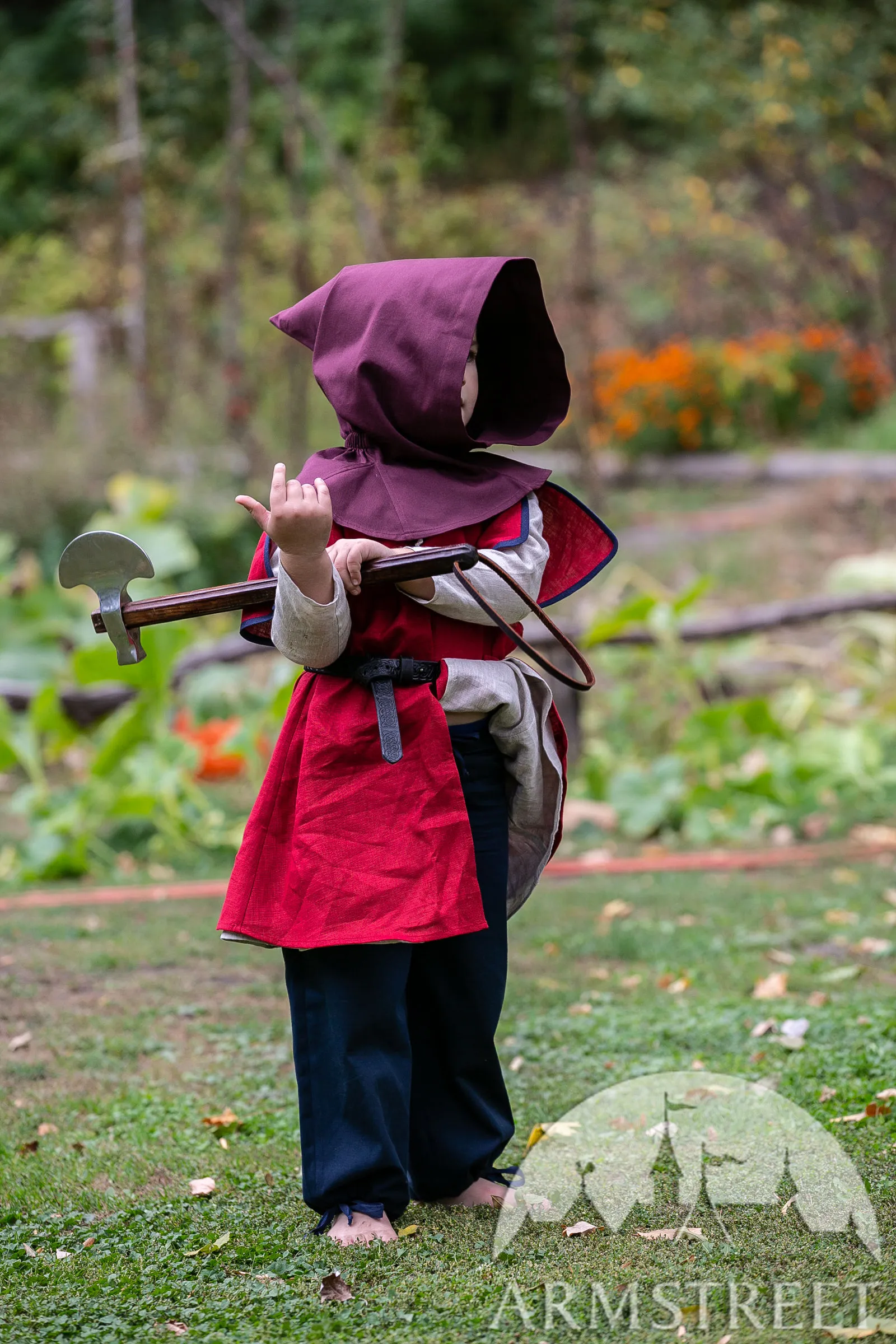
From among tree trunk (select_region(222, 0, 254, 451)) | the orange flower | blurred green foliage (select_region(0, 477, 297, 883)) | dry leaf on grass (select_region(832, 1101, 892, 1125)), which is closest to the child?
dry leaf on grass (select_region(832, 1101, 892, 1125))

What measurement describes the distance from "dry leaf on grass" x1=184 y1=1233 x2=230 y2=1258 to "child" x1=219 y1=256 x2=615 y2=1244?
0.17 m

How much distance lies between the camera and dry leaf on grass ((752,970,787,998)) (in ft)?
12.2

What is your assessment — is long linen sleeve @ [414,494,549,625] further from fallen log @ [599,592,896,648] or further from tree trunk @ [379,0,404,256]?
tree trunk @ [379,0,404,256]

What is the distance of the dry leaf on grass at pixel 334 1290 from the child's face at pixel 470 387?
1.35 meters

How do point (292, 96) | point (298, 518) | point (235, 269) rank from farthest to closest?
point (235, 269), point (292, 96), point (298, 518)

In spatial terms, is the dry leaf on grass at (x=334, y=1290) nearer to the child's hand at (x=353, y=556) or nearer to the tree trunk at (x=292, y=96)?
the child's hand at (x=353, y=556)

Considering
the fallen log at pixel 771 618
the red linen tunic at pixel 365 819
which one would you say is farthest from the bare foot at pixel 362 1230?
the fallen log at pixel 771 618

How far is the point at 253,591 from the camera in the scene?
7.30ft

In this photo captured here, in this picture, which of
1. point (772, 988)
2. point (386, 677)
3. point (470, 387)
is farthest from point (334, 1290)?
point (772, 988)

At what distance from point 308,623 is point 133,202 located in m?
10.2

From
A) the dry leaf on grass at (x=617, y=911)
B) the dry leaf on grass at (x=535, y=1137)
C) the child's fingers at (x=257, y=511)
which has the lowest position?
the dry leaf on grass at (x=617, y=911)

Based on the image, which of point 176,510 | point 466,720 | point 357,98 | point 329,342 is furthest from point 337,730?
point 357,98

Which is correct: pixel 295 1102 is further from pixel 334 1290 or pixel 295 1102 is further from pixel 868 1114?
pixel 868 1114

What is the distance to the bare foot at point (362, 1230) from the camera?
90.1 inches
